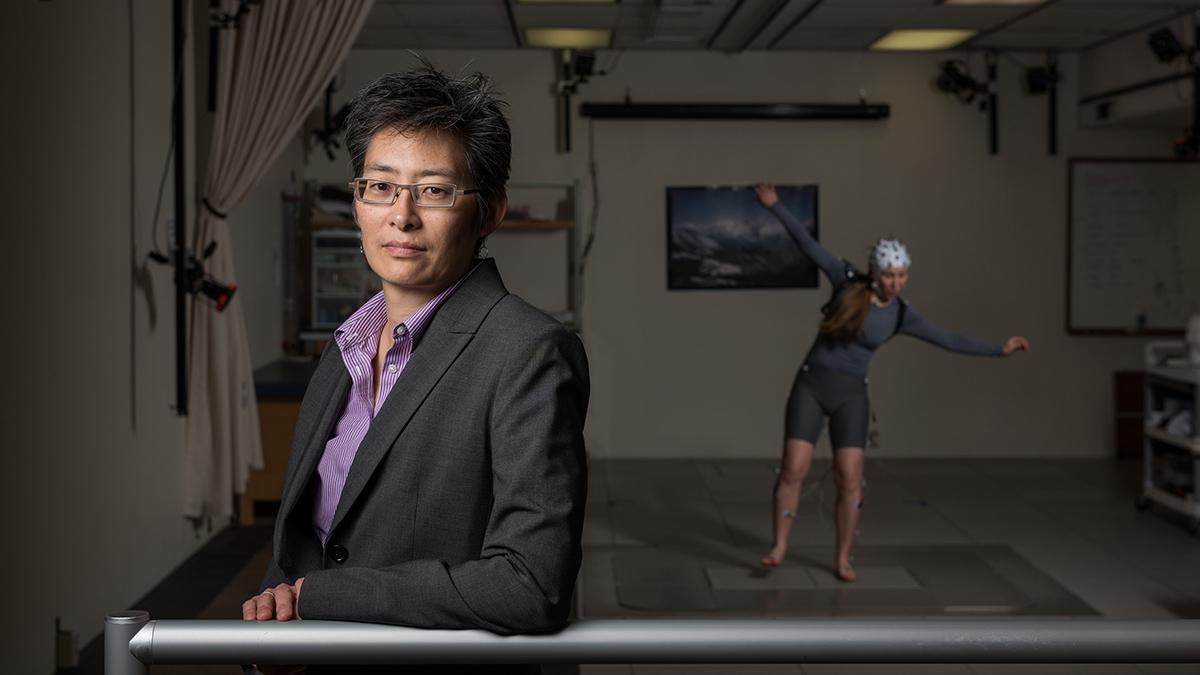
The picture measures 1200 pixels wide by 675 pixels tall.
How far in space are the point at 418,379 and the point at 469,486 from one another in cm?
13

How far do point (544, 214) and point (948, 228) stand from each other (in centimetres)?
293

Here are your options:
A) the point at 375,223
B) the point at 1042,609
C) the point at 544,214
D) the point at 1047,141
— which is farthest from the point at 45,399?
the point at 1047,141

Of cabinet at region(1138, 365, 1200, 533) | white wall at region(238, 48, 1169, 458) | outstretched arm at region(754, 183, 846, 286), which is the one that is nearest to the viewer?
outstretched arm at region(754, 183, 846, 286)

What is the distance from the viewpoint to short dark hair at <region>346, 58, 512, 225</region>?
4.29 feet

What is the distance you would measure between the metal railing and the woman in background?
14.3ft

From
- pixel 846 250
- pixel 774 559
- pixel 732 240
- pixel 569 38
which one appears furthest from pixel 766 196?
pixel 846 250

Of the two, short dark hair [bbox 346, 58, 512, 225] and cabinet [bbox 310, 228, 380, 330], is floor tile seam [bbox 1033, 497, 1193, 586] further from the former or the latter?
short dark hair [bbox 346, 58, 512, 225]

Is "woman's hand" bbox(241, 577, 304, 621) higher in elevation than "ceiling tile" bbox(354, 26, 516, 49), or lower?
lower

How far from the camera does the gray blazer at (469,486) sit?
3.66ft

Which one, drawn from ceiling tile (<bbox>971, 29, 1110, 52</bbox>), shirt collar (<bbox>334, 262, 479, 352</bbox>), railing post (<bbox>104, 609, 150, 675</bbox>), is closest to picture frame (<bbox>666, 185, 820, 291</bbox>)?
ceiling tile (<bbox>971, 29, 1110, 52</bbox>)

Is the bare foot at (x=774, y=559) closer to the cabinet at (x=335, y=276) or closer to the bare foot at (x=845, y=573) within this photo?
the bare foot at (x=845, y=573)

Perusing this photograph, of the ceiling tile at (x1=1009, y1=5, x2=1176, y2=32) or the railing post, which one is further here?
the ceiling tile at (x1=1009, y1=5, x2=1176, y2=32)

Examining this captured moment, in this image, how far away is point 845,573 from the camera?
5.45 metres

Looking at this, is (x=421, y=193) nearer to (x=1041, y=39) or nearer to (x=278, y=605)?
(x=278, y=605)
